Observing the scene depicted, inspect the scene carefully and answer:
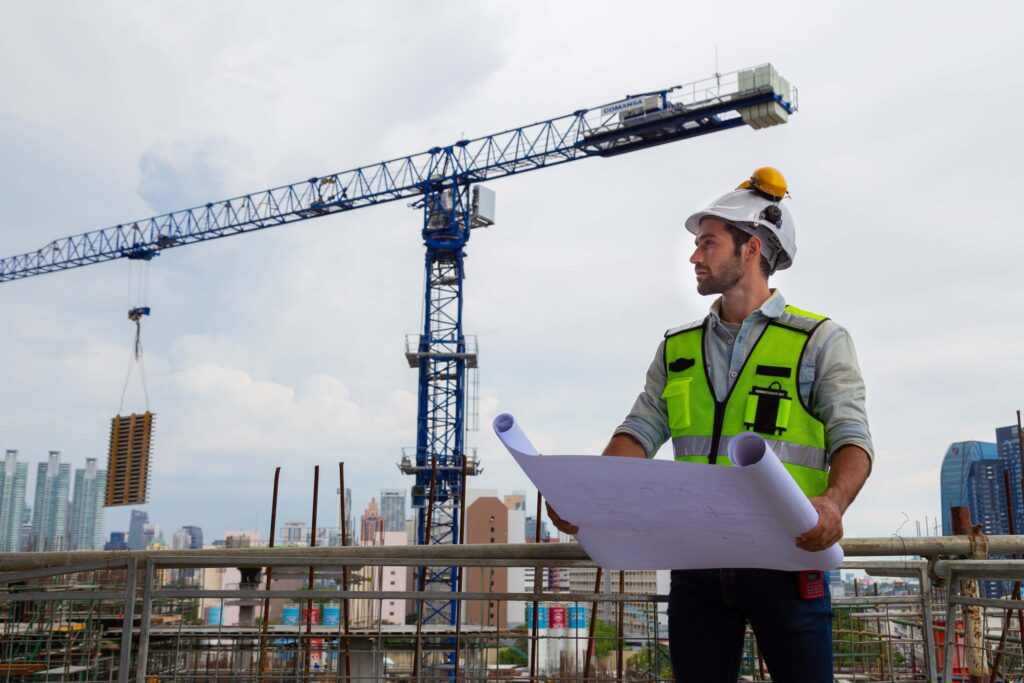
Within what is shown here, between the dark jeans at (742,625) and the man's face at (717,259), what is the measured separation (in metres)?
0.78

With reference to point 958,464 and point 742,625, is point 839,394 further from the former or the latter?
point 958,464

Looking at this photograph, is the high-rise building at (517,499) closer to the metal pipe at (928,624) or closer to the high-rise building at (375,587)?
the high-rise building at (375,587)

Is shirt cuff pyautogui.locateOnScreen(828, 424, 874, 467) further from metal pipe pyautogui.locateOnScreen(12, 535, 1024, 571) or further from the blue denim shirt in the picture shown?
metal pipe pyautogui.locateOnScreen(12, 535, 1024, 571)

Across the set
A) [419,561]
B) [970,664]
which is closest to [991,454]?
[970,664]

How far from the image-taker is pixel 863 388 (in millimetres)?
2250

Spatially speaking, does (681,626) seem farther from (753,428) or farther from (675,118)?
(675,118)

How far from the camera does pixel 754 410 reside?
2.27 m

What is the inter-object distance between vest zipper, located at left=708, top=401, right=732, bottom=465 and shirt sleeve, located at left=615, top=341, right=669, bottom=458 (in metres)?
0.25

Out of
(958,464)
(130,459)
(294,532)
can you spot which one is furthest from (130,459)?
(294,532)

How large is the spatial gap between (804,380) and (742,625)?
2.22 ft

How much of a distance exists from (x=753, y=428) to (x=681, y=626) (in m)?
0.58

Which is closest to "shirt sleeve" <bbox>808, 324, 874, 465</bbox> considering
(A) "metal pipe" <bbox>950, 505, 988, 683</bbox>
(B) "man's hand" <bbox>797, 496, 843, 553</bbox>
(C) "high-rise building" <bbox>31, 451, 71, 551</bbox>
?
(B) "man's hand" <bbox>797, 496, 843, 553</bbox>

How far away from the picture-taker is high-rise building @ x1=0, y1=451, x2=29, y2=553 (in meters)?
147

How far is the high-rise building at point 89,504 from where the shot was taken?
16650 cm
